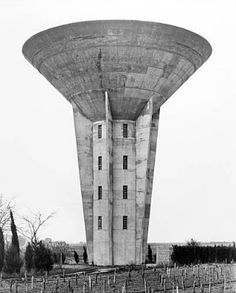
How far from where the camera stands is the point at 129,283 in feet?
79.5

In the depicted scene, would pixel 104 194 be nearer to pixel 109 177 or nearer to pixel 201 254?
pixel 109 177

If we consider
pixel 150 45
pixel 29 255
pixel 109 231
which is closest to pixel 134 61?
pixel 150 45

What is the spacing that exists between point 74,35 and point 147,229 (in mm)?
11628

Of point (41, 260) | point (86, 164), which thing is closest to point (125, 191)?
point (86, 164)

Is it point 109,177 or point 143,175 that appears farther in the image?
point 143,175

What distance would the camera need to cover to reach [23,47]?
3306cm

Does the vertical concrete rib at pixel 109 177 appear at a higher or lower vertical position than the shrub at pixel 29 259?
higher

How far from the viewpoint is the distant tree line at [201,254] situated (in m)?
36.2

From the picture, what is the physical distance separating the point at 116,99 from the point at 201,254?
40.0 feet

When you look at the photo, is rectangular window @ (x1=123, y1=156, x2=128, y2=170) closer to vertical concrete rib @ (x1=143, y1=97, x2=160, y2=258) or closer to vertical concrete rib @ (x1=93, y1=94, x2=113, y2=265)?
vertical concrete rib @ (x1=93, y1=94, x2=113, y2=265)

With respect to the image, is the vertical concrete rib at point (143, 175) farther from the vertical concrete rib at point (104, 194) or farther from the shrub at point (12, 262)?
the shrub at point (12, 262)

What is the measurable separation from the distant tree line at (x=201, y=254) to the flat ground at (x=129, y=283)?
6.44m

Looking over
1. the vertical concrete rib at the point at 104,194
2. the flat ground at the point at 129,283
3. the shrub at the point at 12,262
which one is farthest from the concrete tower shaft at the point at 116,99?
the shrub at the point at 12,262

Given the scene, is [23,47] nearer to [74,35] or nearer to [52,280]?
[74,35]
